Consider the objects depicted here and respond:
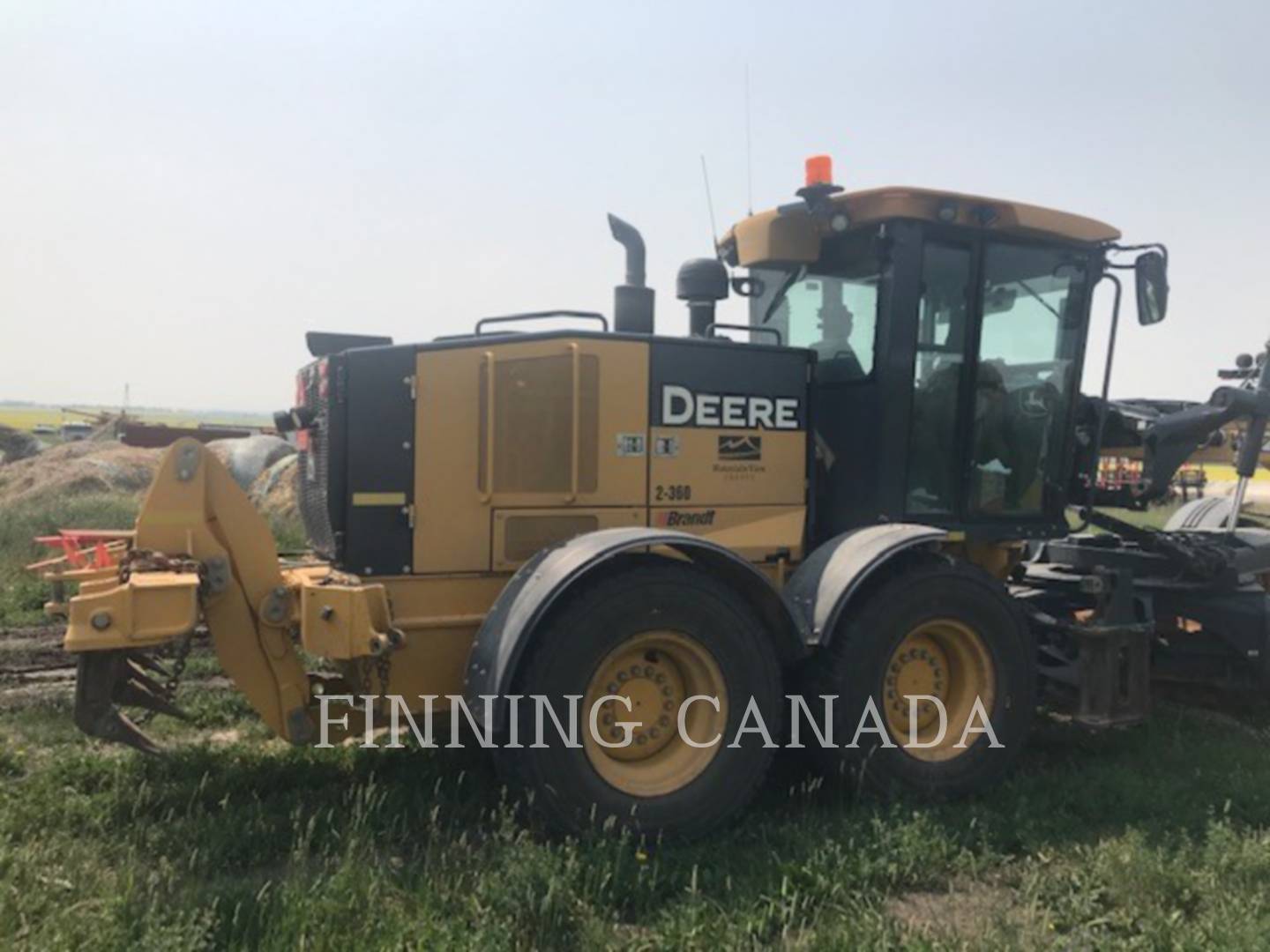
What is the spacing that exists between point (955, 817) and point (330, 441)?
3326mm

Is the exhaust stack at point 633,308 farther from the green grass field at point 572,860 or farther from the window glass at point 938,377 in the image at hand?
the green grass field at point 572,860

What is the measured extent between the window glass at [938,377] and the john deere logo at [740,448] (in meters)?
0.85

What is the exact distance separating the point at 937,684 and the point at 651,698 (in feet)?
5.37

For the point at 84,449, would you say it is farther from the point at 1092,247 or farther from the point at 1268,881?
the point at 1268,881

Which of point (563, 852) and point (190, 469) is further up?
point (190, 469)

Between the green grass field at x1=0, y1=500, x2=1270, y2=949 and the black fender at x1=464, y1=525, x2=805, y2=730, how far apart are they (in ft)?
1.75

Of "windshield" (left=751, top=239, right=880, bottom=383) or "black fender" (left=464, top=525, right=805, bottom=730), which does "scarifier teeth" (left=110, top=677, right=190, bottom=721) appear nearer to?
"black fender" (left=464, top=525, right=805, bottom=730)

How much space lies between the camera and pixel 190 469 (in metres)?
Result: 4.29

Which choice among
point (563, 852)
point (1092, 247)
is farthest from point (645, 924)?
point (1092, 247)

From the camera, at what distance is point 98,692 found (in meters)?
4.00

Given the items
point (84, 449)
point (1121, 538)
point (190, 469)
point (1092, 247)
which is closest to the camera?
point (190, 469)

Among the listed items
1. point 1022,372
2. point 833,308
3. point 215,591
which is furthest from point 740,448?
point 215,591

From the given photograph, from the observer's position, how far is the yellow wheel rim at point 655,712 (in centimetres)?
428

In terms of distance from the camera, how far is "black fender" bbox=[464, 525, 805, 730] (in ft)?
13.1
